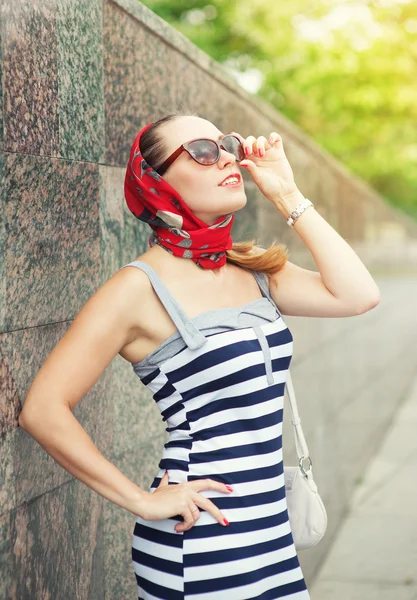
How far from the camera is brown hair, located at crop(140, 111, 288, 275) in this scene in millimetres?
2240

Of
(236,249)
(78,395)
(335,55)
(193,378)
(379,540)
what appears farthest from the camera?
(335,55)

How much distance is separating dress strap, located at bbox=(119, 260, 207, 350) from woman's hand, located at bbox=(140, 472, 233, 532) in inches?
12.8

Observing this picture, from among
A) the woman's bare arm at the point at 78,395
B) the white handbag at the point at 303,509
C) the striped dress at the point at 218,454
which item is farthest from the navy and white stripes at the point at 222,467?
the white handbag at the point at 303,509

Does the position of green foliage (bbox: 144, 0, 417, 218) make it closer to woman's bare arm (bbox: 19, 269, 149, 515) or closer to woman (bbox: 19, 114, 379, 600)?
woman (bbox: 19, 114, 379, 600)

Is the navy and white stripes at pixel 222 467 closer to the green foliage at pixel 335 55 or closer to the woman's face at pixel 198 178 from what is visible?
the woman's face at pixel 198 178

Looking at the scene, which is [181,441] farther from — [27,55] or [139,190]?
[27,55]

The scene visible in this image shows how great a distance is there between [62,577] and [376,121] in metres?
19.0

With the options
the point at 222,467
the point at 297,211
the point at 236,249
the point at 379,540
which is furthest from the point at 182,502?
the point at 379,540

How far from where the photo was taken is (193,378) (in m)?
2.16

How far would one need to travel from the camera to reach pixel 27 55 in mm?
2164

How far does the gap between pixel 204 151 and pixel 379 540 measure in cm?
406

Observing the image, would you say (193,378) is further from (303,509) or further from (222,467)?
(303,509)

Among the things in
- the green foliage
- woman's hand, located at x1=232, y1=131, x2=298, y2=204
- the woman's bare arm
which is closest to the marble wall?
the woman's bare arm

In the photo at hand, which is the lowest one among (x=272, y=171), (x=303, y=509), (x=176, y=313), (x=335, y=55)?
(x=335, y=55)
